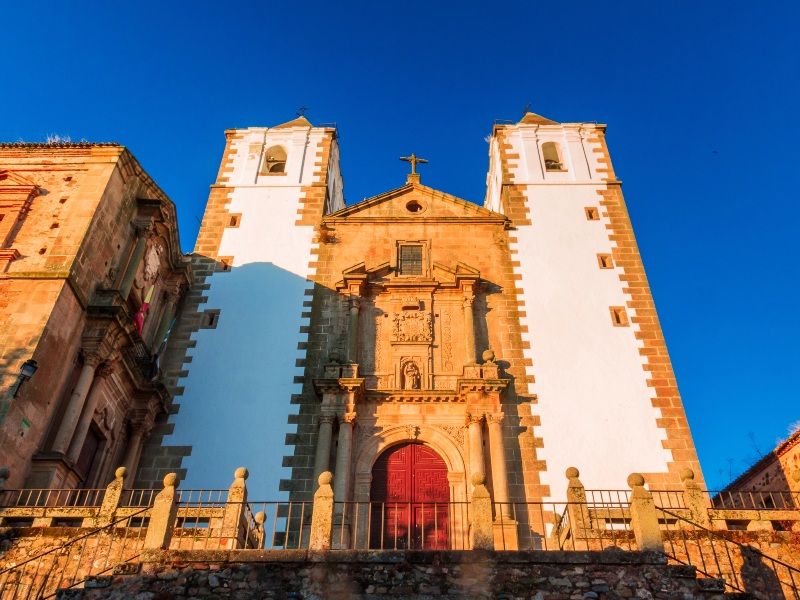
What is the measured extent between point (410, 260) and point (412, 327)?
230 centimetres

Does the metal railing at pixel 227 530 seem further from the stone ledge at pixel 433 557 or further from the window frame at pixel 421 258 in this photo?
the window frame at pixel 421 258

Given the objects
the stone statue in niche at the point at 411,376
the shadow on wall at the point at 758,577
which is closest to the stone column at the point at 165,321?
the stone statue in niche at the point at 411,376

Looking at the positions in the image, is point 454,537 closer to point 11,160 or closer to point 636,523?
point 636,523

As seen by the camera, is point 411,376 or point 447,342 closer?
point 411,376

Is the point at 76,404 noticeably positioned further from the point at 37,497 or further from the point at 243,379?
the point at 243,379

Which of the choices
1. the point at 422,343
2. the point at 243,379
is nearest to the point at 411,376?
the point at 422,343

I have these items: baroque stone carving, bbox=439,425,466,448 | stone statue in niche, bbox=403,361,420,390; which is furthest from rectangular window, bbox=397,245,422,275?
baroque stone carving, bbox=439,425,466,448

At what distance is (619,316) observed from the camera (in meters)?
17.3

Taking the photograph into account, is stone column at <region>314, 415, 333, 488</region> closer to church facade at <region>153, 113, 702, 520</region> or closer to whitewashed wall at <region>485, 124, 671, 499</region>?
church facade at <region>153, 113, 702, 520</region>

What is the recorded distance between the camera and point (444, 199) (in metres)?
19.8

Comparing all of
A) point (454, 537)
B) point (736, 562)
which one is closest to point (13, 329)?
point (454, 537)

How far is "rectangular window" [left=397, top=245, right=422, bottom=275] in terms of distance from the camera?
59.7 feet

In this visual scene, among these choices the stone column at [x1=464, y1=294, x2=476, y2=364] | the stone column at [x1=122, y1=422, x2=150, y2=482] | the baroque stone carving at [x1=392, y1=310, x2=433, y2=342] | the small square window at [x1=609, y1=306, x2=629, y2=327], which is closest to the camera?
the stone column at [x1=122, y1=422, x2=150, y2=482]

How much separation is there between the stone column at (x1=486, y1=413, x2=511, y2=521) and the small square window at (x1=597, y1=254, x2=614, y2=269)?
18.7ft
